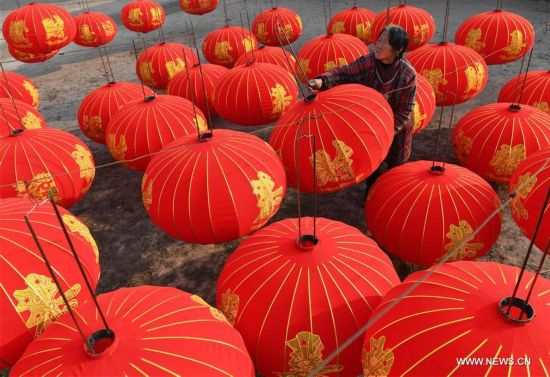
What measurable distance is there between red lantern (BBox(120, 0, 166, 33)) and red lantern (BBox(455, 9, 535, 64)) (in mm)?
11965

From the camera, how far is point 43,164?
20.8 feet

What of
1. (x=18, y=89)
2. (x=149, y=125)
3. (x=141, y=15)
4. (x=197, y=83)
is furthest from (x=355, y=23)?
(x=18, y=89)

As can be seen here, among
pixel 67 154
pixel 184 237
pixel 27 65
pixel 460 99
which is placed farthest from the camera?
pixel 27 65

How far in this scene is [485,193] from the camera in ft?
18.1

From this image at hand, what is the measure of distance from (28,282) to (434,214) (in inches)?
189

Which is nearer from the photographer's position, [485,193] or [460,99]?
[485,193]

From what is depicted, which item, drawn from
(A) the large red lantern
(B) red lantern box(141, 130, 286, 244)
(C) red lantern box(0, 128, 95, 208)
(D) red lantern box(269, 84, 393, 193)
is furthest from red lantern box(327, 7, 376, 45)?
(A) the large red lantern

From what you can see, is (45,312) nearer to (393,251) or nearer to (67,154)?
(67,154)

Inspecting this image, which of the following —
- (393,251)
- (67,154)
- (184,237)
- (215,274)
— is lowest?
(215,274)

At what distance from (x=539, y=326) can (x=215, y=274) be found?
17.5 ft

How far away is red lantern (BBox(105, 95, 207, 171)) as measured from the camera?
7016 millimetres

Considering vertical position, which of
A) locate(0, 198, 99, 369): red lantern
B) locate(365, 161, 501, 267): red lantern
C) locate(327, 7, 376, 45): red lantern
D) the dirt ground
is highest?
locate(327, 7, 376, 45): red lantern

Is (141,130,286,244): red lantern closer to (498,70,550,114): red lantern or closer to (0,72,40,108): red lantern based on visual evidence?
(498,70,550,114): red lantern

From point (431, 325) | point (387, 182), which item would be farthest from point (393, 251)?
point (431, 325)
